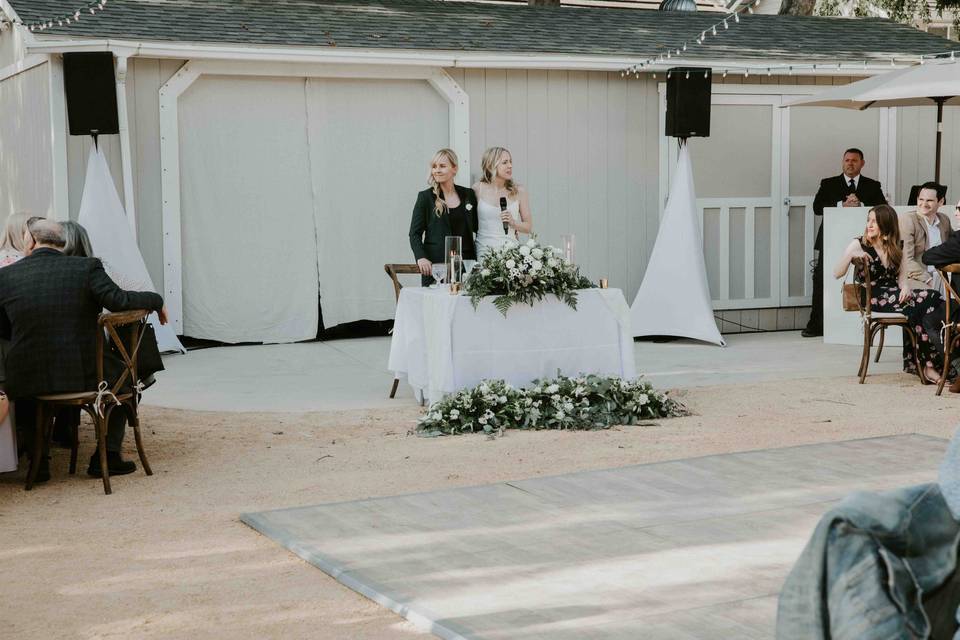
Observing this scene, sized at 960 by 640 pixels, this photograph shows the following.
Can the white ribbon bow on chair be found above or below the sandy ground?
above

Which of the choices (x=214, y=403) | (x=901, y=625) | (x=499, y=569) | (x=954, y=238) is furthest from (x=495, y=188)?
(x=901, y=625)

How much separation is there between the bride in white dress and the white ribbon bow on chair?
3097mm

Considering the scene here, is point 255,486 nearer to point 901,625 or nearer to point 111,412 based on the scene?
point 111,412

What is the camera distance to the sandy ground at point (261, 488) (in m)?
4.05

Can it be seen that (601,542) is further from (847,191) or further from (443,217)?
(847,191)

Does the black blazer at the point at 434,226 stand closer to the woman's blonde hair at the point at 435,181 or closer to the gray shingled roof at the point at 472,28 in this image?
the woman's blonde hair at the point at 435,181

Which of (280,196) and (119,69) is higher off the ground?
(119,69)

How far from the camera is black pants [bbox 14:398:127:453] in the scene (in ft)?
20.7

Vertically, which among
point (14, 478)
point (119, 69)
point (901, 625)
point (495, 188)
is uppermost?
point (119, 69)

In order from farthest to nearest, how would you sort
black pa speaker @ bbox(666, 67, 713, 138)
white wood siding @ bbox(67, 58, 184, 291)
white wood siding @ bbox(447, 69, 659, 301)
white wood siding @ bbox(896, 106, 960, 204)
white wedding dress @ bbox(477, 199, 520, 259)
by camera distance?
white wood siding @ bbox(896, 106, 960, 204)
white wood siding @ bbox(447, 69, 659, 301)
black pa speaker @ bbox(666, 67, 713, 138)
white wood siding @ bbox(67, 58, 184, 291)
white wedding dress @ bbox(477, 199, 520, 259)

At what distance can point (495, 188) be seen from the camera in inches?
340

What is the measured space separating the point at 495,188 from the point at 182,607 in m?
4.99

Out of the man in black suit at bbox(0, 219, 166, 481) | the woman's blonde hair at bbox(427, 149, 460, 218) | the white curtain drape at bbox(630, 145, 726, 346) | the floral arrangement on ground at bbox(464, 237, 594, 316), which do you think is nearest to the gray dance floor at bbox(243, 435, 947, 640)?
the man in black suit at bbox(0, 219, 166, 481)

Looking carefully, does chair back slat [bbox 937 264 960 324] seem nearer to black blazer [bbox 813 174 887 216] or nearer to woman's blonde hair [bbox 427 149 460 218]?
woman's blonde hair [bbox 427 149 460 218]
